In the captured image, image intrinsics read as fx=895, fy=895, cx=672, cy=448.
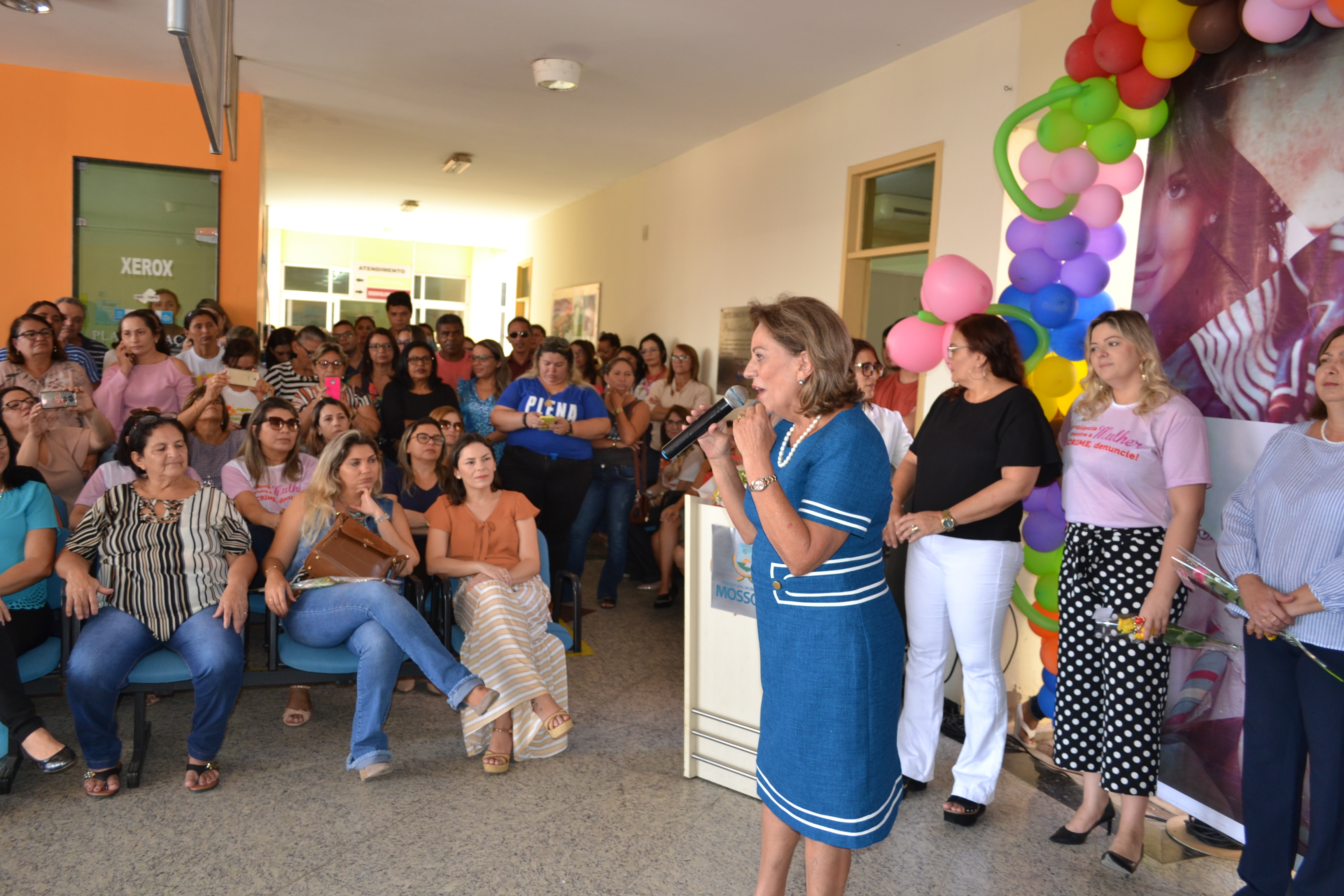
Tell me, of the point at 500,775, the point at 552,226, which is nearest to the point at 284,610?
the point at 500,775

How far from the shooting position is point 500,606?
339 centimetres

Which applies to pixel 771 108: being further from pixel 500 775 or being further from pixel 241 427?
pixel 500 775

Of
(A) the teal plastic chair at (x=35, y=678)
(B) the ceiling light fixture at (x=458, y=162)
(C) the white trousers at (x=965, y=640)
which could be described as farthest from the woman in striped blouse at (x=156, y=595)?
(B) the ceiling light fixture at (x=458, y=162)

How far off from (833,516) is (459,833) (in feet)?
5.91

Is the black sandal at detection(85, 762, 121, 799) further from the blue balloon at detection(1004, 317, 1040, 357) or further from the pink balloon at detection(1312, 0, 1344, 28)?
the pink balloon at detection(1312, 0, 1344, 28)

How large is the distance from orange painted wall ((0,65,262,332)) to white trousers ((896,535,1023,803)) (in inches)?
235

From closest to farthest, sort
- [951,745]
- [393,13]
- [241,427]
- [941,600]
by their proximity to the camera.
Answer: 1. [941,600]
2. [951,745]
3. [241,427]
4. [393,13]

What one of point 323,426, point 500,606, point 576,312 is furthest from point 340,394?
point 576,312

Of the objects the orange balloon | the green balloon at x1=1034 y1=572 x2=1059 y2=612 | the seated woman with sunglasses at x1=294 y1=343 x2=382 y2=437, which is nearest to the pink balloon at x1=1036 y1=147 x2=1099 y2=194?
the green balloon at x1=1034 y1=572 x2=1059 y2=612

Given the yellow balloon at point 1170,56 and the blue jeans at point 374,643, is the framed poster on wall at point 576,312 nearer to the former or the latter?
the blue jeans at point 374,643

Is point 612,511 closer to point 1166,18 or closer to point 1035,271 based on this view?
point 1035,271

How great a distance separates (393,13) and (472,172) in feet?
16.0

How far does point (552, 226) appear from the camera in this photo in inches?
472

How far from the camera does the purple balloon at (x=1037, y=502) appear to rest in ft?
10.7
